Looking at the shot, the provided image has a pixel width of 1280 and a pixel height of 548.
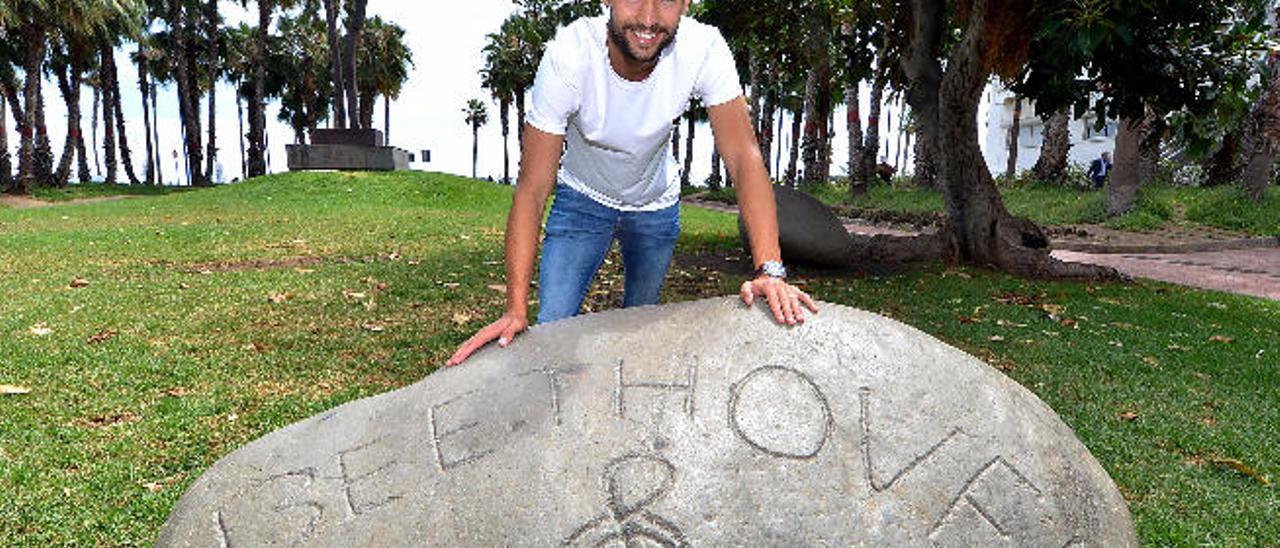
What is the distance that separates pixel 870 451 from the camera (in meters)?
1.78

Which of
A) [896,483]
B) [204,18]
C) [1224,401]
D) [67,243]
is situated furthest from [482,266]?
[204,18]

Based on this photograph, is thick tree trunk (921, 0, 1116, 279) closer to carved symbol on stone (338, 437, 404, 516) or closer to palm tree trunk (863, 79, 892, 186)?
carved symbol on stone (338, 437, 404, 516)

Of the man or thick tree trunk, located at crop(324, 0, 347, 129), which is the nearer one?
the man

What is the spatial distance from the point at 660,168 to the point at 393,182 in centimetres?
1680

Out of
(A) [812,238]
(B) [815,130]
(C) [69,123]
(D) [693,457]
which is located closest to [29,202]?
(C) [69,123]

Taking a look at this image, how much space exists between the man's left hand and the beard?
0.66 meters

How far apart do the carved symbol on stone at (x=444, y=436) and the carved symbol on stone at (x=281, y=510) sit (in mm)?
257

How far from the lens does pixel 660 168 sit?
2848 mm

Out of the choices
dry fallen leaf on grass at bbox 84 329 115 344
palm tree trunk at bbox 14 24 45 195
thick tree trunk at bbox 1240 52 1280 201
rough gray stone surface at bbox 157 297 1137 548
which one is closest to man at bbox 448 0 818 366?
rough gray stone surface at bbox 157 297 1137 548

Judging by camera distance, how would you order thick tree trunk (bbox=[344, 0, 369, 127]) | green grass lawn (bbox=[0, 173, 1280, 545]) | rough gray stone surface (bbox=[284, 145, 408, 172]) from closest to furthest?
green grass lawn (bbox=[0, 173, 1280, 545]) < rough gray stone surface (bbox=[284, 145, 408, 172]) < thick tree trunk (bbox=[344, 0, 369, 127])

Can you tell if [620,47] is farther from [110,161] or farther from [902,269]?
[110,161]

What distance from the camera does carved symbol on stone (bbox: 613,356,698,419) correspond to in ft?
6.00

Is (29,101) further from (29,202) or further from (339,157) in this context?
(339,157)

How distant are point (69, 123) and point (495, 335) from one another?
122 feet
